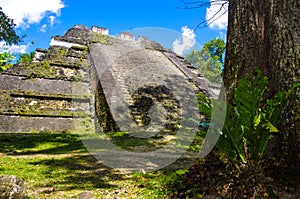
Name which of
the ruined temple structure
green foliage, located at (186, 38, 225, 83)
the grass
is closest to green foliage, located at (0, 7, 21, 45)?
the ruined temple structure

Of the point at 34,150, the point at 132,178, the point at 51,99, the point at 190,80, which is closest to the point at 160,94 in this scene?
the point at 190,80

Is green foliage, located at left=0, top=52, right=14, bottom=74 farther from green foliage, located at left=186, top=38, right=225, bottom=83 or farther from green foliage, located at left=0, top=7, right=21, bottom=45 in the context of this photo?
green foliage, located at left=186, top=38, right=225, bottom=83

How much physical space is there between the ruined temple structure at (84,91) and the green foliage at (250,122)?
670 centimetres

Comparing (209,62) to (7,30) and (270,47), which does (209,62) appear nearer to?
(7,30)

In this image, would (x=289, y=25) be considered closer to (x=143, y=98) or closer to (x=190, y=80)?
(x=143, y=98)

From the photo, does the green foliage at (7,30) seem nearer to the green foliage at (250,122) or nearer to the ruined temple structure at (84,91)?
the ruined temple structure at (84,91)

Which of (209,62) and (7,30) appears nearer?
(7,30)

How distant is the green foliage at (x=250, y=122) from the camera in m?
2.24

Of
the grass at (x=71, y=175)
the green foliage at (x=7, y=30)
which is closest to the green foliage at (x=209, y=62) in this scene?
the green foliage at (x=7, y=30)

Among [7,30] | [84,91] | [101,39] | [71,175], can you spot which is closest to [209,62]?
[101,39]

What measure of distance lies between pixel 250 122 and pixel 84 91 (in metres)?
8.74

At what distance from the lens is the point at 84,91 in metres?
10.3

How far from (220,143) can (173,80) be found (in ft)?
32.4

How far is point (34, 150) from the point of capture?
5816 mm
